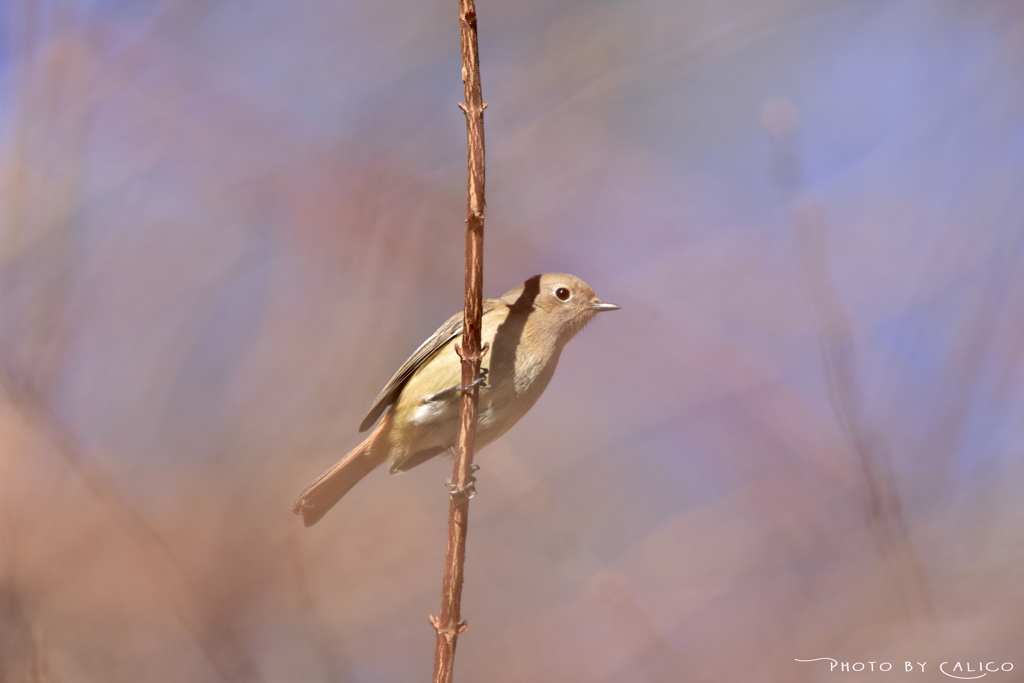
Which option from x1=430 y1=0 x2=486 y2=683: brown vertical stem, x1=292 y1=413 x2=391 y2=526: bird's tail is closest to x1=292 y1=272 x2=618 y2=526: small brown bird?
x1=292 y1=413 x2=391 y2=526: bird's tail

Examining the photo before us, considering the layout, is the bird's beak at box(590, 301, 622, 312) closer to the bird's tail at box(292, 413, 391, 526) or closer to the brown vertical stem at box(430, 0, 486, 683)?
the bird's tail at box(292, 413, 391, 526)

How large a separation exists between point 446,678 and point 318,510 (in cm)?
165

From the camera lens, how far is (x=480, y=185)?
4.80ft

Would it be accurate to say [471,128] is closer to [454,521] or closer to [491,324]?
[454,521]

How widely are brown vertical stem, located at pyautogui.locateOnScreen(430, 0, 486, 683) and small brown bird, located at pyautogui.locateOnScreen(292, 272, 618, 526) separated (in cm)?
90

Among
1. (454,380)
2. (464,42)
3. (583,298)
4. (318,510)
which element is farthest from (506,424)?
(464,42)

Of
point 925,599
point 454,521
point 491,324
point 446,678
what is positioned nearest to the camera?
point 446,678

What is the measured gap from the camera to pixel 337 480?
2.96 metres

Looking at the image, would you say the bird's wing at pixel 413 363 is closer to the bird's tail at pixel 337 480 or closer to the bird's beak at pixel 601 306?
the bird's tail at pixel 337 480

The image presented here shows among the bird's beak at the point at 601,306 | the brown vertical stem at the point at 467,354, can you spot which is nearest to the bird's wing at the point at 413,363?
the bird's beak at the point at 601,306

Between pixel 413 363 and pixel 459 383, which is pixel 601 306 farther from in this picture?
pixel 413 363

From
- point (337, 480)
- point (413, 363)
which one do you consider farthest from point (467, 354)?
point (337, 480)

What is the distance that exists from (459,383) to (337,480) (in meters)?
0.66

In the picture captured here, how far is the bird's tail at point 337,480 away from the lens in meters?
2.89
